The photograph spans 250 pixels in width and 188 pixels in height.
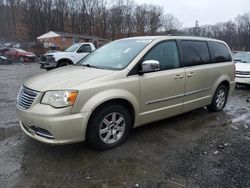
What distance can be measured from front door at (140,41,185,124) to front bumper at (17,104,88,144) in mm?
1173

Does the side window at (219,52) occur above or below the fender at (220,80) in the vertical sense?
above

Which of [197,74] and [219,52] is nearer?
[197,74]

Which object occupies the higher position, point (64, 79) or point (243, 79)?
point (64, 79)

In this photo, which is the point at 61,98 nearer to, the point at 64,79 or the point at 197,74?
the point at 64,79

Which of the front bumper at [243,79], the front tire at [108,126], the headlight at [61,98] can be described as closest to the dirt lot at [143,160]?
the front tire at [108,126]

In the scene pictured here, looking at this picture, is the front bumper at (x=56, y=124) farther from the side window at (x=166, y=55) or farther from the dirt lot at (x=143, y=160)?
the side window at (x=166, y=55)

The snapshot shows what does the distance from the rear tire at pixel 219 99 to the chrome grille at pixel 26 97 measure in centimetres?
410

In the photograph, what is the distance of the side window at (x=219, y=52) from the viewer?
5.39 metres

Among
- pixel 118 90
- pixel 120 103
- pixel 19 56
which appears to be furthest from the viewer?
pixel 19 56

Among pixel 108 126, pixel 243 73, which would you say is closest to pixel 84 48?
pixel 243 73

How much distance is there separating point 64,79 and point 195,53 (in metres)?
2.87

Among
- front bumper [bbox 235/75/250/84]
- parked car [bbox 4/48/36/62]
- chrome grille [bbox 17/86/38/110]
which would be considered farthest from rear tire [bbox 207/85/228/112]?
parked car [bbox 4/48/36/62]

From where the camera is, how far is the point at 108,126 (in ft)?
11.9

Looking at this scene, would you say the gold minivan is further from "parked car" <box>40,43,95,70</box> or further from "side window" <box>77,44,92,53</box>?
"side window" <box>77,44,92,53</box>
